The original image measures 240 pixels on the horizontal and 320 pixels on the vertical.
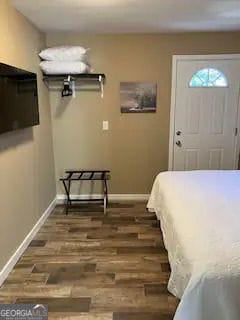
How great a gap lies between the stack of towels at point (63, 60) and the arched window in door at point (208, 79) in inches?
60.1

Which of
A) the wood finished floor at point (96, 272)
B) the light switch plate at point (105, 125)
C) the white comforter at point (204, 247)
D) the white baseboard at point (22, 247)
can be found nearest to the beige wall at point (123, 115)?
the light switch plate at point (105, 125)

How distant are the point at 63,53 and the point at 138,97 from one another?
1156mm

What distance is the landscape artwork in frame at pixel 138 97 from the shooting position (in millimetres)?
3867

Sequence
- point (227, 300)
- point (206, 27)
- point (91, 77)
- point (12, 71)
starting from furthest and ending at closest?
1. point (91, 77)
2. point (206, 27)
3. point (12, 71)
4. point (227, 300)

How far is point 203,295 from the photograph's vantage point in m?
1.42

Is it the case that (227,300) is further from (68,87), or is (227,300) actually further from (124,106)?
(68,87)

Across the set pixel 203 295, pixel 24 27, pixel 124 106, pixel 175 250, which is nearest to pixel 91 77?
pixel 124 106

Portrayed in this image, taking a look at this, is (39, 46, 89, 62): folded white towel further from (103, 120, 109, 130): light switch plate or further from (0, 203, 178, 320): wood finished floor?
(0, 203, 178, 320): wood finished floor

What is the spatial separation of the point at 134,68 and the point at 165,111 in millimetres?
740

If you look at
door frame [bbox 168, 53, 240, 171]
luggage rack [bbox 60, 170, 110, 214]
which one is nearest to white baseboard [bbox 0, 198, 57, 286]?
luggage rack [bbox 60, 170, 110, 214]

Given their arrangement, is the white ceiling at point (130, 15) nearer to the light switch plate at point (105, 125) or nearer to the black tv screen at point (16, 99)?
the black tv screen at point (16, 99)

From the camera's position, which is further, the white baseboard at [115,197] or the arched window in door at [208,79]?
the white baseboard at [115,197]

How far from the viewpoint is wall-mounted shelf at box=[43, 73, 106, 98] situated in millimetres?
3648

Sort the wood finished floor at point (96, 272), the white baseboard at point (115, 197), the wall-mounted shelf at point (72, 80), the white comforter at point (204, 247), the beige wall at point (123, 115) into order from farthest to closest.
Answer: the white baseboard at point (115, 197)
the beige wall at point (123, 115)
the wall-mounted shelf at point (72, 80)
the wood finished floor at point (96, 272)
the white comforter at point (204, 247)
